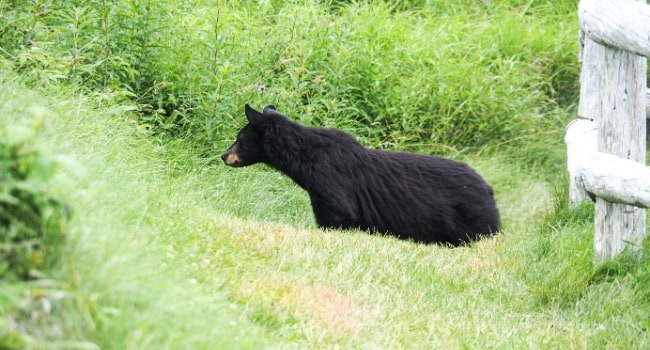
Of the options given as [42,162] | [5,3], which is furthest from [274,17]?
[42,162]

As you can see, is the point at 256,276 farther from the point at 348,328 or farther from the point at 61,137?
the point at 61,137

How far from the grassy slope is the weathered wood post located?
322mm

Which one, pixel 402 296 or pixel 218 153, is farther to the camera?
pixel 218 153

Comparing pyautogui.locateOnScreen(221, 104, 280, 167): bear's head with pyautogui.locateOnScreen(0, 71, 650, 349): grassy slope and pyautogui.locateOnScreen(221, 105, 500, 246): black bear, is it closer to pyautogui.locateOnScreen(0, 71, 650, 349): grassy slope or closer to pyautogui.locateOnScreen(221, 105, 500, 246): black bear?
pyautogui.locateOnScreen(221, 105, 500, 246): black bear

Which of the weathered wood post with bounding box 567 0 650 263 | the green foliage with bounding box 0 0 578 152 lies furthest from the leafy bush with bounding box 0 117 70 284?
the green foliage with bounding box 0 0 578 152

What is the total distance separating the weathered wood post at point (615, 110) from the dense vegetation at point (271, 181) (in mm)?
247

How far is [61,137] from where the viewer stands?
534cm

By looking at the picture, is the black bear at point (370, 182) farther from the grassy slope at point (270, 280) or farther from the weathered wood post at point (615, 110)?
the weathered wood post at point (615, 110)

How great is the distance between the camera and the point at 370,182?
319 inches

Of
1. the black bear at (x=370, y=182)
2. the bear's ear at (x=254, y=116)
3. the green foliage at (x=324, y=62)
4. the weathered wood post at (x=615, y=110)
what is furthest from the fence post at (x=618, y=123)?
the green foliage at (x=324, y=62)

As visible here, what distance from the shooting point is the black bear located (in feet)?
26.1

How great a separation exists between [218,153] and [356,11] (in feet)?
9.05

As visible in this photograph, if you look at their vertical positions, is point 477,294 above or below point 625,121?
below

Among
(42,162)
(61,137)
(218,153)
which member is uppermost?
(42,162)
